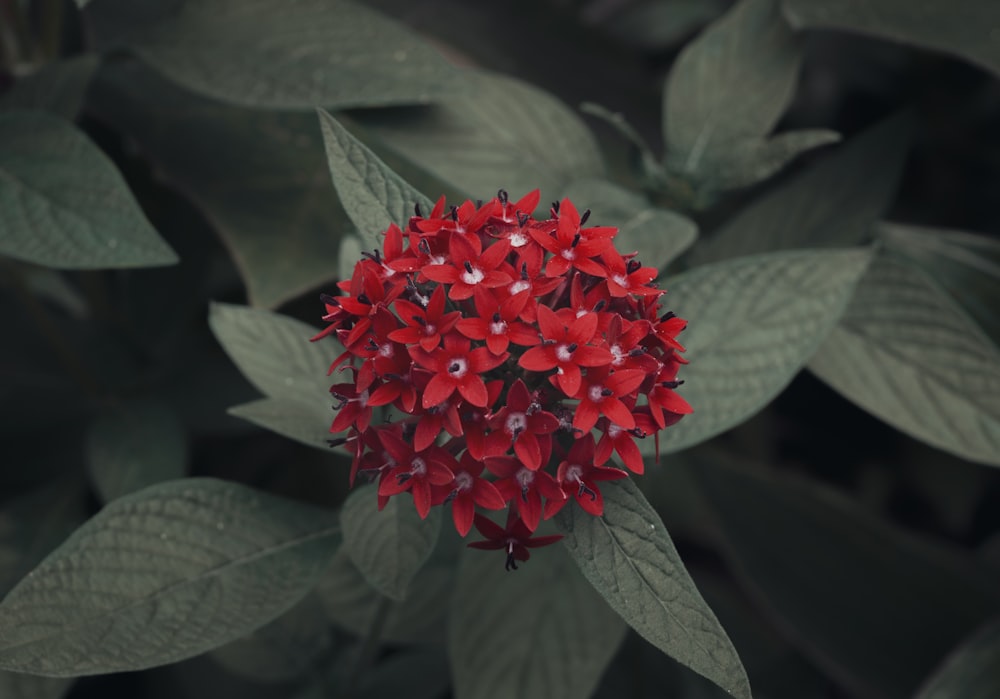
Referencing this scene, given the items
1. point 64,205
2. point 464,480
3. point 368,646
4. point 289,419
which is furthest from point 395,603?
point 64,205

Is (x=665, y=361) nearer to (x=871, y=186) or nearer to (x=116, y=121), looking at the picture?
(x=871, y=186)

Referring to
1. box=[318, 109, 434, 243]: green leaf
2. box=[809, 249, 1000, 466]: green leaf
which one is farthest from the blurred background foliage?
box=[318, 109, 434, 243]: green leaf

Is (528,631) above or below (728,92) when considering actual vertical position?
below

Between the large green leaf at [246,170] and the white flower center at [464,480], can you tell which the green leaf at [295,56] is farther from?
the white flower center at [464,480]

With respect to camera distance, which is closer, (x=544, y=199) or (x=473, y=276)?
(x=473, y=276)

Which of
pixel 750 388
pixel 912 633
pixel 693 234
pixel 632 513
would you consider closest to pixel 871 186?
pixel 693 234

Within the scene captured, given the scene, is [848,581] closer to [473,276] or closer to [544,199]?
[544,199]
